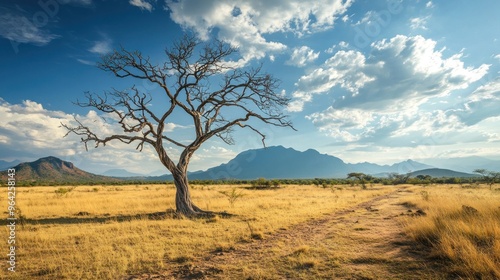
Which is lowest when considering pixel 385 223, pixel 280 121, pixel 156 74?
pixel 385 223

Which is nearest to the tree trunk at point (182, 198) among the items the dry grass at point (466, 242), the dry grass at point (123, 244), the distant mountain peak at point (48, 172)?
the dry grass at point (123, 244)

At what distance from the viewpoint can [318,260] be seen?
22.6 feet

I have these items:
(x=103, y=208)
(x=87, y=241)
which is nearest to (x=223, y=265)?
(x=87, y=241)

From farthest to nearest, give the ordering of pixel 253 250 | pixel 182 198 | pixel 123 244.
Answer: pixel 182 198
pixel 123 244
pixel 253 250

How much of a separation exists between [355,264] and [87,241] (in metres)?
8.70

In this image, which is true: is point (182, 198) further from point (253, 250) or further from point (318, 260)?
point (318, 260)

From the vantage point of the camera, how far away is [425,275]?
5633 millimetres

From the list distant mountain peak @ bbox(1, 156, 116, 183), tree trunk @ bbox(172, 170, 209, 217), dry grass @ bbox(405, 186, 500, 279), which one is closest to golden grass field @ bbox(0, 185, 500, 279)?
dry grass @ bbox(405, 186, 500, 279)

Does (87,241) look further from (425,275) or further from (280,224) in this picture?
(425,275)

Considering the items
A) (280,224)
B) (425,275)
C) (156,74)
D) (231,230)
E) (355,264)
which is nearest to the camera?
(425,275)

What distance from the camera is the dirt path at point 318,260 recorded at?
5.99m

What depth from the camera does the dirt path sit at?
5992mm

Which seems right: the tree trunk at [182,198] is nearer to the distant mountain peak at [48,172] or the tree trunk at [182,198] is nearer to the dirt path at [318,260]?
the dirt path at [318,260]

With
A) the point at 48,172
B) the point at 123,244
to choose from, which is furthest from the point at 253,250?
the point at 48,172
